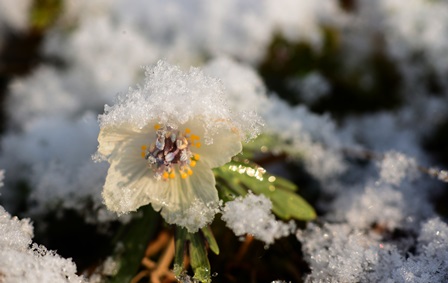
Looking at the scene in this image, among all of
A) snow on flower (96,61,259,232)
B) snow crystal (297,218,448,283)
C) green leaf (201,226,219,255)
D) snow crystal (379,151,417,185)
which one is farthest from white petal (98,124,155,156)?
snow crystal (379,151,417,185)

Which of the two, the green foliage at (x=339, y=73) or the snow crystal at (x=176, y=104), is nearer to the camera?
the snow crystal at (x=176, y=104)

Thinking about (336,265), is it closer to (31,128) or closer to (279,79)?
(279,79)

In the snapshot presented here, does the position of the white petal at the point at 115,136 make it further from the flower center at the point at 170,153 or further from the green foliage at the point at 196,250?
the green foliage at the point at 196,250

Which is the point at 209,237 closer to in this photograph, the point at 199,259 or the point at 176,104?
the point at 199,259

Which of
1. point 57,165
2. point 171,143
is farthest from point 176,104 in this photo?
point 57,165

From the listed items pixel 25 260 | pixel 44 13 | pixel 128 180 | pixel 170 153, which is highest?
pixel 44 13

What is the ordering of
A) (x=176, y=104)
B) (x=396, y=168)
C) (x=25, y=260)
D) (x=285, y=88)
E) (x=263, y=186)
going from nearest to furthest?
(x=25, y=260)
(x=176, y=104)
(x=263, y=186)
(x=396, y=168)
(x=285, y=88)

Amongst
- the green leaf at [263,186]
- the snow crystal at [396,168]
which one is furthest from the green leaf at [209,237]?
the snow crystal at [396,168]
